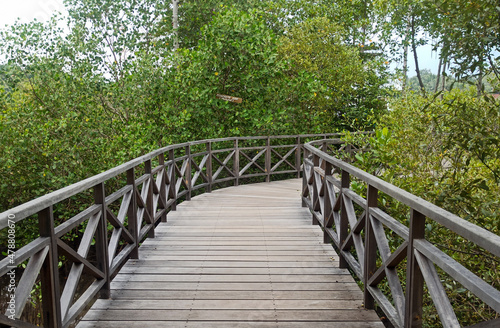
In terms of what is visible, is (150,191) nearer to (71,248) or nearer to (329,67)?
(71,248)

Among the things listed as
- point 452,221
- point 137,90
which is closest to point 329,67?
point 137,90

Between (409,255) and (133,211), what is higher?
(409,255)

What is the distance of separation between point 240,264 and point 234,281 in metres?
0.47

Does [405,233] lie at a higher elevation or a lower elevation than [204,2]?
lower

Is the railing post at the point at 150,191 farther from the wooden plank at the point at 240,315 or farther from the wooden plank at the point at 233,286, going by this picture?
the wooden plank at the point at 240,315

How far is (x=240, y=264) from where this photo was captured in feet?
14.3

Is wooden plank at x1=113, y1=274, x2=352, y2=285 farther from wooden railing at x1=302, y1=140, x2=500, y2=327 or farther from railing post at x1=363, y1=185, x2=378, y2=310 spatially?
railing post at x1=363, y1=185, x2=378, y2=310

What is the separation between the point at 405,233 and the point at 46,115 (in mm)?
9519

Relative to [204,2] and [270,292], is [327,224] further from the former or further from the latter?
[204,2]

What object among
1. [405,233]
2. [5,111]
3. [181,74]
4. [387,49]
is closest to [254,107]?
[181,74]

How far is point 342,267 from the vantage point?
4.20 meters

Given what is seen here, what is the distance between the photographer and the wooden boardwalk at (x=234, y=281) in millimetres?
3156

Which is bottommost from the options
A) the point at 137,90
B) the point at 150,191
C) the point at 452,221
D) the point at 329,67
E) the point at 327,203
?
the point at 327,203

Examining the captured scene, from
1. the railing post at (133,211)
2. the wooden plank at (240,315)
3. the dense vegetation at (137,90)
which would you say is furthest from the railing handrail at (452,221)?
the dense vegetation at (137,90)
